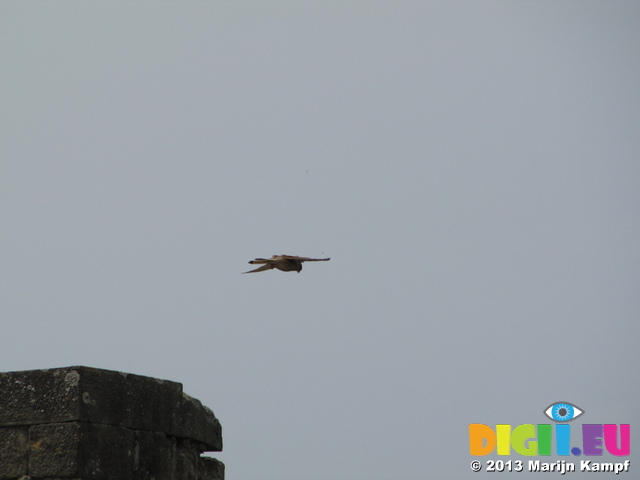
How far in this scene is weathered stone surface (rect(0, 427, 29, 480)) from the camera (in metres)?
5.72

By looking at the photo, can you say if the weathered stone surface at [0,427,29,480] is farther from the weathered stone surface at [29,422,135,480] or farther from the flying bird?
the flying bird

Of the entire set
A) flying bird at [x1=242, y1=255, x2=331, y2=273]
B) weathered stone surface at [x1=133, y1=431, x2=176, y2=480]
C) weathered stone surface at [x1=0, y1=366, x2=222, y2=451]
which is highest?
flying bird at [x1=242, y1=255, x2=331, y2=273]

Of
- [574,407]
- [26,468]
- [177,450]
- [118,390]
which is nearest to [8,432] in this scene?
[26,468]

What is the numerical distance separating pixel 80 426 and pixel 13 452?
45 cm

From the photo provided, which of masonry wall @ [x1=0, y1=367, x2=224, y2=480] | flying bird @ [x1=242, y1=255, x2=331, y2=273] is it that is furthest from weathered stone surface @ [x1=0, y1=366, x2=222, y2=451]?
flying bird @ [x1=242, y1=255, x2=331, y2=273]

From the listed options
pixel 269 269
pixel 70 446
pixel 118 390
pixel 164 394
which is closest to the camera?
pixel 70 446

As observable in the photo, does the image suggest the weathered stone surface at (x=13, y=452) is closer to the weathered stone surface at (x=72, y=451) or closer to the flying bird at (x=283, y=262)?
the weathered stone surface at (x=72, y=451)

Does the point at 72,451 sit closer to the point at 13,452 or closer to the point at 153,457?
the point at 13,452

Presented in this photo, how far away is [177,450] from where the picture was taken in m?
6.59

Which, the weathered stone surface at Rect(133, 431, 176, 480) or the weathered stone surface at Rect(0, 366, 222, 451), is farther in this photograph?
the weathered stone surface at Rect(133, 431, 176, 480)

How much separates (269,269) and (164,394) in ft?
7.17

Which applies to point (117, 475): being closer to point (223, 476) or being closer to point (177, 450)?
point (177, 450)

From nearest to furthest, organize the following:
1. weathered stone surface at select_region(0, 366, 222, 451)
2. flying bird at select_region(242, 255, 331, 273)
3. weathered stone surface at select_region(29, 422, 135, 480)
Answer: weathered stone surface at select_region(29, 422, 135, 480) < weathered stone surface at select_region(0, 366, 222, 451) < flying bird at select_region(242, 255, 331, 273)

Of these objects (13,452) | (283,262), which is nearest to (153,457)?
(13,452)
